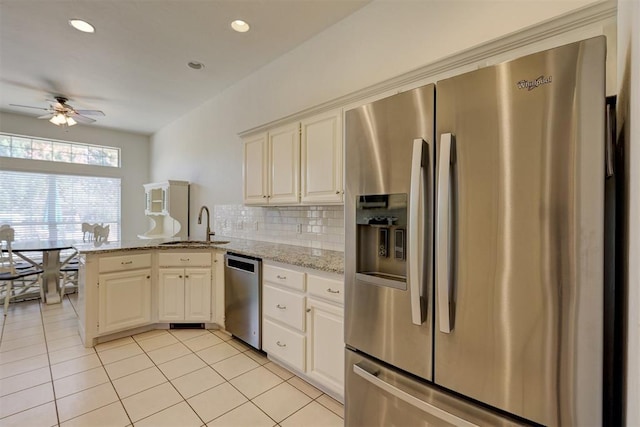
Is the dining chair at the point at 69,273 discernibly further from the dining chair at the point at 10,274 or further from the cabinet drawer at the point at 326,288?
the cabinet drawer at the point at 326,288

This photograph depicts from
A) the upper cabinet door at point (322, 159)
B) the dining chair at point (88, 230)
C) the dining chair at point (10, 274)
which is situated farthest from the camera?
the dining chair at point (88, 230)

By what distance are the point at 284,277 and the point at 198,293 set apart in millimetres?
1341

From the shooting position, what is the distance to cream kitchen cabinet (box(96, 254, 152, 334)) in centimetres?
278

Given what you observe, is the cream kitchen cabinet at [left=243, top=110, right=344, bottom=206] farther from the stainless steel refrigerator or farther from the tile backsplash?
the stainless steel refrigerator

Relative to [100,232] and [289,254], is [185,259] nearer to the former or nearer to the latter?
[289,254]

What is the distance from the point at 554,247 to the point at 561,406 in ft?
1.51

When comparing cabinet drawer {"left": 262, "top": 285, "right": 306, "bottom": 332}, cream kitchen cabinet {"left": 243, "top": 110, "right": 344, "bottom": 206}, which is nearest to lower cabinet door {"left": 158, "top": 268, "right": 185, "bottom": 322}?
cream kitchen cabinet {"left": 243, "top": 110, "right": 344, "bottom": 206}

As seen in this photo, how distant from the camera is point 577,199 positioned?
83 centimetres

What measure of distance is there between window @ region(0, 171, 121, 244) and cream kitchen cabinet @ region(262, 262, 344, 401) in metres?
5.10

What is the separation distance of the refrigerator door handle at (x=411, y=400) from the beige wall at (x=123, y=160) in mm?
6280

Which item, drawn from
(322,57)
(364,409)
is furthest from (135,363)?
(322,57)

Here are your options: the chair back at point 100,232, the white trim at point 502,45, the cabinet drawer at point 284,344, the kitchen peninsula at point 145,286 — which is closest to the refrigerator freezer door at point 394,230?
the white trim at point 502,45

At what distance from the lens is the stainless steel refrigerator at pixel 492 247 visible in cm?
83

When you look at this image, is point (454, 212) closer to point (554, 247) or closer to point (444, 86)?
point (554, 247)
